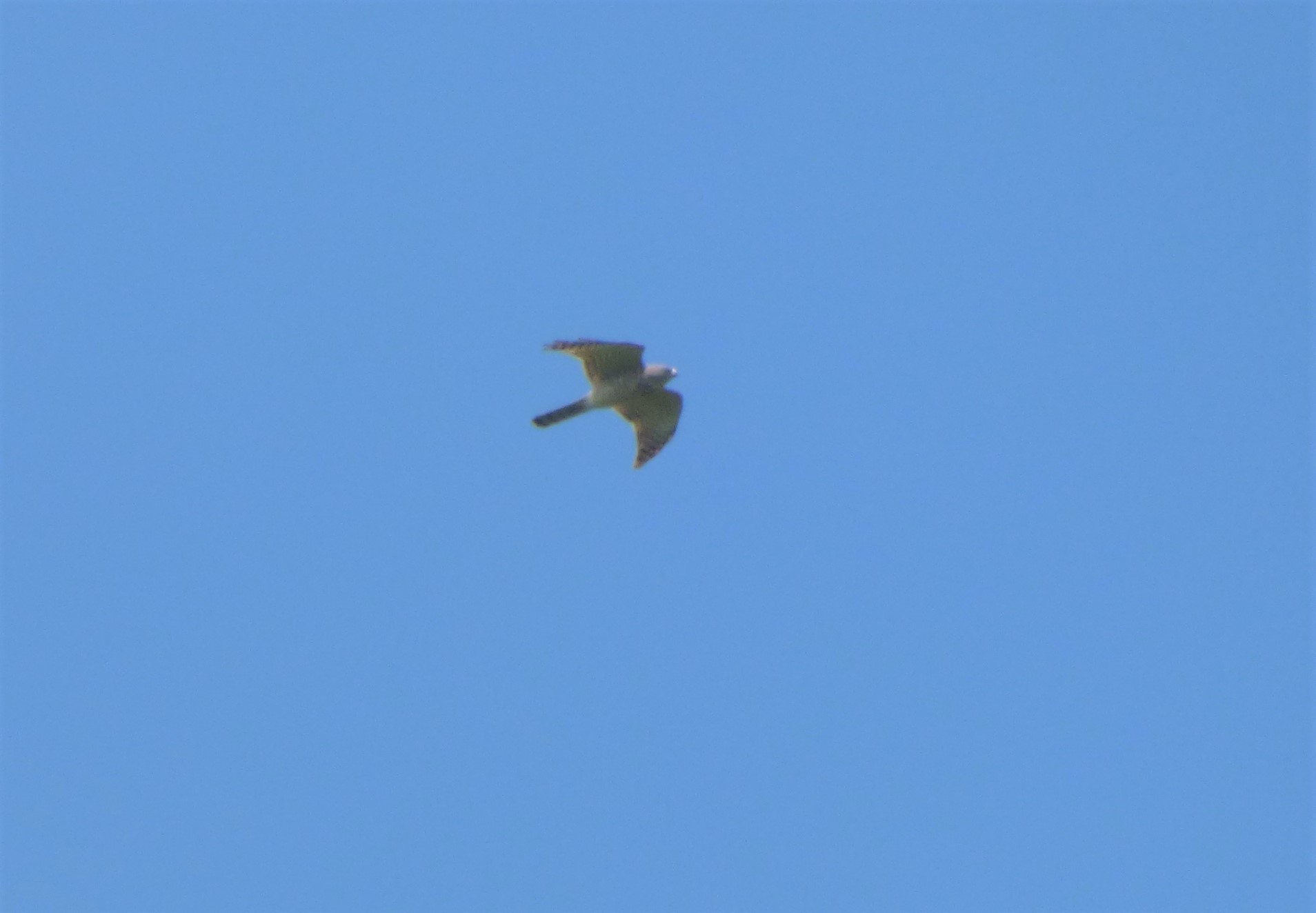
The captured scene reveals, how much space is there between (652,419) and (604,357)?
1.62 m

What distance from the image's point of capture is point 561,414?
68.8 ft

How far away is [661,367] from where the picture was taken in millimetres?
20953

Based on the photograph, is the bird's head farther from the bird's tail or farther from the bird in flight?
the bird's tail

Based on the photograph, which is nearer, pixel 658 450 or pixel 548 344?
pixel 548 344

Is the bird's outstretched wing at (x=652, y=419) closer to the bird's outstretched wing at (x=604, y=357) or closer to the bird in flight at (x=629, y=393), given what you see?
the bird in flight at (x=629, y=393)

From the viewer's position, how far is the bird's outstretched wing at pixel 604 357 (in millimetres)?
20203

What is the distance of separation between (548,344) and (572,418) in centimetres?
133

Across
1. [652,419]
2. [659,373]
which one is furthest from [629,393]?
[652,419]

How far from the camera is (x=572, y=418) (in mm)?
21094

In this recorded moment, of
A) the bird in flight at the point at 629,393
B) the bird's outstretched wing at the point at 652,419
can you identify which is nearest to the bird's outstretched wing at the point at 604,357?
the bird in flight at the point at 629,393

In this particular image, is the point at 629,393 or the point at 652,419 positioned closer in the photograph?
the point at 629,393

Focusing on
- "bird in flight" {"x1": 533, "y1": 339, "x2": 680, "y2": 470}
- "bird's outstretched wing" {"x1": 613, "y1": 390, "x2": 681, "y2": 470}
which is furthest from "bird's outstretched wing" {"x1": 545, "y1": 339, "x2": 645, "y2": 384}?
"bird's outstretched wing" {"x1": 613, "y1": 390, "x2": 681, "y2": 470}

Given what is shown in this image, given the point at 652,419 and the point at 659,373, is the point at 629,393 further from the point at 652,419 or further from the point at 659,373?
the point at 652,419

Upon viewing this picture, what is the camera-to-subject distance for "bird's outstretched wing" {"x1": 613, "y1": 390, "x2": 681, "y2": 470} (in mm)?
21422
